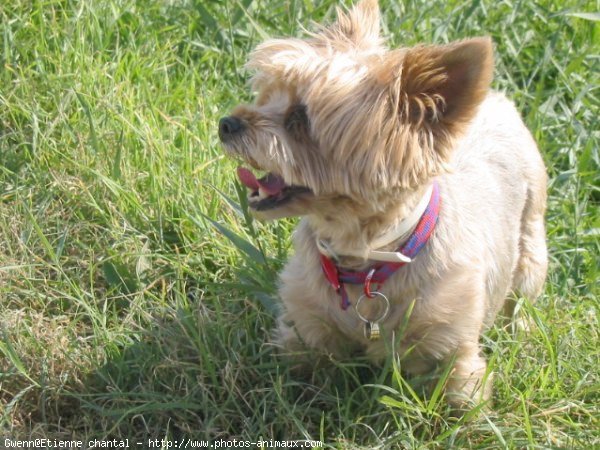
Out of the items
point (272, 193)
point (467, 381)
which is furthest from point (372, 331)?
point (272, 193)

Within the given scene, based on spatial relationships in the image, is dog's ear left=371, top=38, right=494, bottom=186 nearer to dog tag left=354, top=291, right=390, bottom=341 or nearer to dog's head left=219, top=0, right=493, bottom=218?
dog's head left=219, top=0, right=493, bottom=218

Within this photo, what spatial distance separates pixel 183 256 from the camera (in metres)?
3.70

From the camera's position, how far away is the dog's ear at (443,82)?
254cm

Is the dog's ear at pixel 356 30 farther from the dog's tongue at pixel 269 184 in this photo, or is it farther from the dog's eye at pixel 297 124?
the dog's tongue at pixel 269 184

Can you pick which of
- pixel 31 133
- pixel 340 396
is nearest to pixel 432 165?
pixel 340 396

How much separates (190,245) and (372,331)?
1.01 meters

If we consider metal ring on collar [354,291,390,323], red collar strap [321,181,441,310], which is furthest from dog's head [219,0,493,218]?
metal ring on collar [354,291,390,323]

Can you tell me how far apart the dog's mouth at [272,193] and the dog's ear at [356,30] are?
43 centimetres

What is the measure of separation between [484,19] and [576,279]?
1.57 m

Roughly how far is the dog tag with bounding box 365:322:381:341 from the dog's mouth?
18.5 inches

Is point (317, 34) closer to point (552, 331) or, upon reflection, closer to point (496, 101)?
point (496, 101)

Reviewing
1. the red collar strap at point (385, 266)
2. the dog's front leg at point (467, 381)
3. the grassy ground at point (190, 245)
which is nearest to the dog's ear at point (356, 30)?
the red collar strap at point (385, 266)

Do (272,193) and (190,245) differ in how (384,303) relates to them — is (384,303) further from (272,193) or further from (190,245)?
(190,245)

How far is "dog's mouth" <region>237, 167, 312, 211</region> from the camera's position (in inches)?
112
